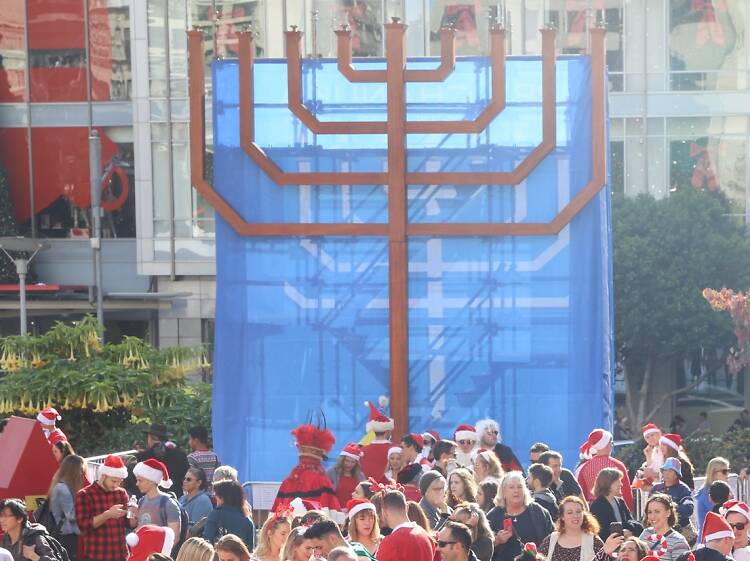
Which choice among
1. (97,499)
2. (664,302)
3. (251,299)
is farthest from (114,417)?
(664,302)

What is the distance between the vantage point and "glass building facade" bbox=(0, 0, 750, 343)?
32.8 m

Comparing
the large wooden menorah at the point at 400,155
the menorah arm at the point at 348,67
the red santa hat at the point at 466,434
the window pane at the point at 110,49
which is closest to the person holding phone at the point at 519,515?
the red santa hat at the point at 466,434

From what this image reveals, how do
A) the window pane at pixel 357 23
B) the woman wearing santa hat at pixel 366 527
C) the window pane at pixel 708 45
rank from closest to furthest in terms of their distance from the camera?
the woman wearing santa hat at pixel 366 527 → the window pane at pixel 357 23 → the window pane at pixel 708 45

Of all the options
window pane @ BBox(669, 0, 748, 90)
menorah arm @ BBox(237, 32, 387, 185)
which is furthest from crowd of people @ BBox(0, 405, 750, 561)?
window pane @ BBox(669, 0, 748, 90)

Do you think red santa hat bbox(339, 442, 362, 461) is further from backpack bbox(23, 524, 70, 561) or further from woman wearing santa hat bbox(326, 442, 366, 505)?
backpack bbox(23, 524, 70, 561)

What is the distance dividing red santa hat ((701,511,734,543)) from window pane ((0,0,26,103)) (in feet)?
93.0

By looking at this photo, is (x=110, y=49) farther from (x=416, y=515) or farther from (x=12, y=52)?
(x=416, y=515)

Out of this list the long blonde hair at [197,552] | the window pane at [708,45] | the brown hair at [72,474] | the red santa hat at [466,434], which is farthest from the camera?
the window pane at [708,45]

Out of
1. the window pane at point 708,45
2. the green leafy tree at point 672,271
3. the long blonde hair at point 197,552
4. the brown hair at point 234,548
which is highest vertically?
the window pane at point 708,45

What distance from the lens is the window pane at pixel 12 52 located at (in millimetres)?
34750

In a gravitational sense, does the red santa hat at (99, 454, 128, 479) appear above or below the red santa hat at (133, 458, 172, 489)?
above

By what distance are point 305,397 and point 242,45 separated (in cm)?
302

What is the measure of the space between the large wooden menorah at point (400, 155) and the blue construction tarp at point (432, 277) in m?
0.10

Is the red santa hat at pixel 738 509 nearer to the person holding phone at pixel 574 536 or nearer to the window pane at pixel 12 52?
the person holding phone at pixel 574 536
